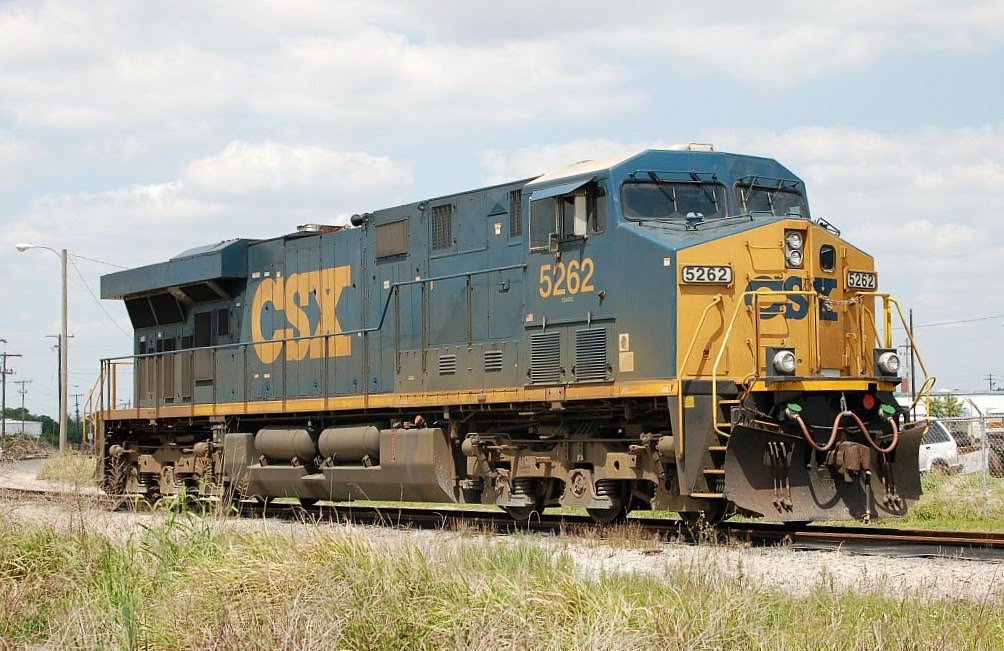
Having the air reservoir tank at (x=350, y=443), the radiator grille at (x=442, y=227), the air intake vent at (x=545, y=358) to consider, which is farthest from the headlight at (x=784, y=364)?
the air reservoir tank at (x=350, y=443)

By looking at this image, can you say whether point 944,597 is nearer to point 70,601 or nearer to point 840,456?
point 840,456

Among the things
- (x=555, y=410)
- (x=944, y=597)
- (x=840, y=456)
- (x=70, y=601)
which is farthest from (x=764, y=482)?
(x=70, y=601)

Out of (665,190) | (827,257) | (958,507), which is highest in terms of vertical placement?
(665,190)

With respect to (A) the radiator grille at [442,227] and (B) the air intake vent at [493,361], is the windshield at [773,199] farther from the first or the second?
(A) the radiator grille at [442,227]

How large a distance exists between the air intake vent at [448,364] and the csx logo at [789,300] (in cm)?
385

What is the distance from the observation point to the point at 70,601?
9.14 metres

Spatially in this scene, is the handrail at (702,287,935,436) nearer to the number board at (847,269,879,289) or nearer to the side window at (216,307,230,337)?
the number board at (847,269,879,289)

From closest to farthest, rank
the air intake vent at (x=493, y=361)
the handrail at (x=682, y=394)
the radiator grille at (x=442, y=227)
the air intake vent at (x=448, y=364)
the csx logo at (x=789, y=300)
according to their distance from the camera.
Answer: the handrail at (x=682, y=394)
the csx logo at (x=789, y=300)
the air intake vent at (x=493, y=361)
the air intake vent at (x=448, y=364)
the radiator grille at (x=442, y=227)

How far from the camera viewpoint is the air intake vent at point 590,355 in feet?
41.9

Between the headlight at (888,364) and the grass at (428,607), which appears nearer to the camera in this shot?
the grass at (428,607)

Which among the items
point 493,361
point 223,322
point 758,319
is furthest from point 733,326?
point 223,322

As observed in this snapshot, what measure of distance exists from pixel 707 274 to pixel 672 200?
121 cm

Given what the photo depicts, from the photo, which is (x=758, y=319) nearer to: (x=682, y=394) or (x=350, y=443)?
(x=682, y=394)

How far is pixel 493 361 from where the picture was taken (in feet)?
46.1
